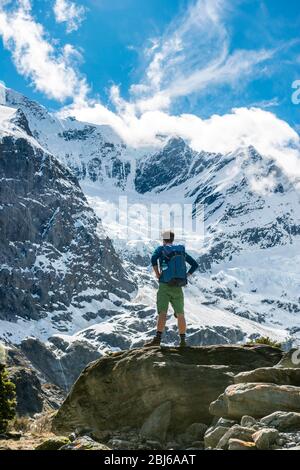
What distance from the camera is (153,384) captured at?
647 inches

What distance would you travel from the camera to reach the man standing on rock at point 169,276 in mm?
18109

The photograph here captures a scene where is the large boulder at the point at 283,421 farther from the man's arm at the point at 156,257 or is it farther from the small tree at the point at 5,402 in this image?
the small tree at the point at 5,402

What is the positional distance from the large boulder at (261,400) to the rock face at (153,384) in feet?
7.53

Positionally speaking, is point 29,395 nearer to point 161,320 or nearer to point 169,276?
point 161,320

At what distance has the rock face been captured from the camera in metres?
16.0

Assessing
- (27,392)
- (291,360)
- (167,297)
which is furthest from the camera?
(27,392)

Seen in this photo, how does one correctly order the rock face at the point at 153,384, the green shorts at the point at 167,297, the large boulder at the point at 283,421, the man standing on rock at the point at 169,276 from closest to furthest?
1. the large boulder at the point at 283,421
2. the rock face at the point at 153,384
3. the man standing on rock at the point at 169,276
4. the green shorts at the point at 167,297

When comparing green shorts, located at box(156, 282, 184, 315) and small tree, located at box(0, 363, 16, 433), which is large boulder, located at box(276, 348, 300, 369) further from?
small tree, located at box(0, 363, 16, 433)

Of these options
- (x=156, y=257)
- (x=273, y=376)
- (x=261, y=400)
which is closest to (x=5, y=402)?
(x=156, y=257)

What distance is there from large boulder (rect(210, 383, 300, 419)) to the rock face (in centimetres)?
229

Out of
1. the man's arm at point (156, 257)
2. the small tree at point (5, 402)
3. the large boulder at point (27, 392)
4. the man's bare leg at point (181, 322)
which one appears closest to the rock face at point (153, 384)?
the man's bare leg at point (181, 322)

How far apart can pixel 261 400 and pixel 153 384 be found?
361cm
